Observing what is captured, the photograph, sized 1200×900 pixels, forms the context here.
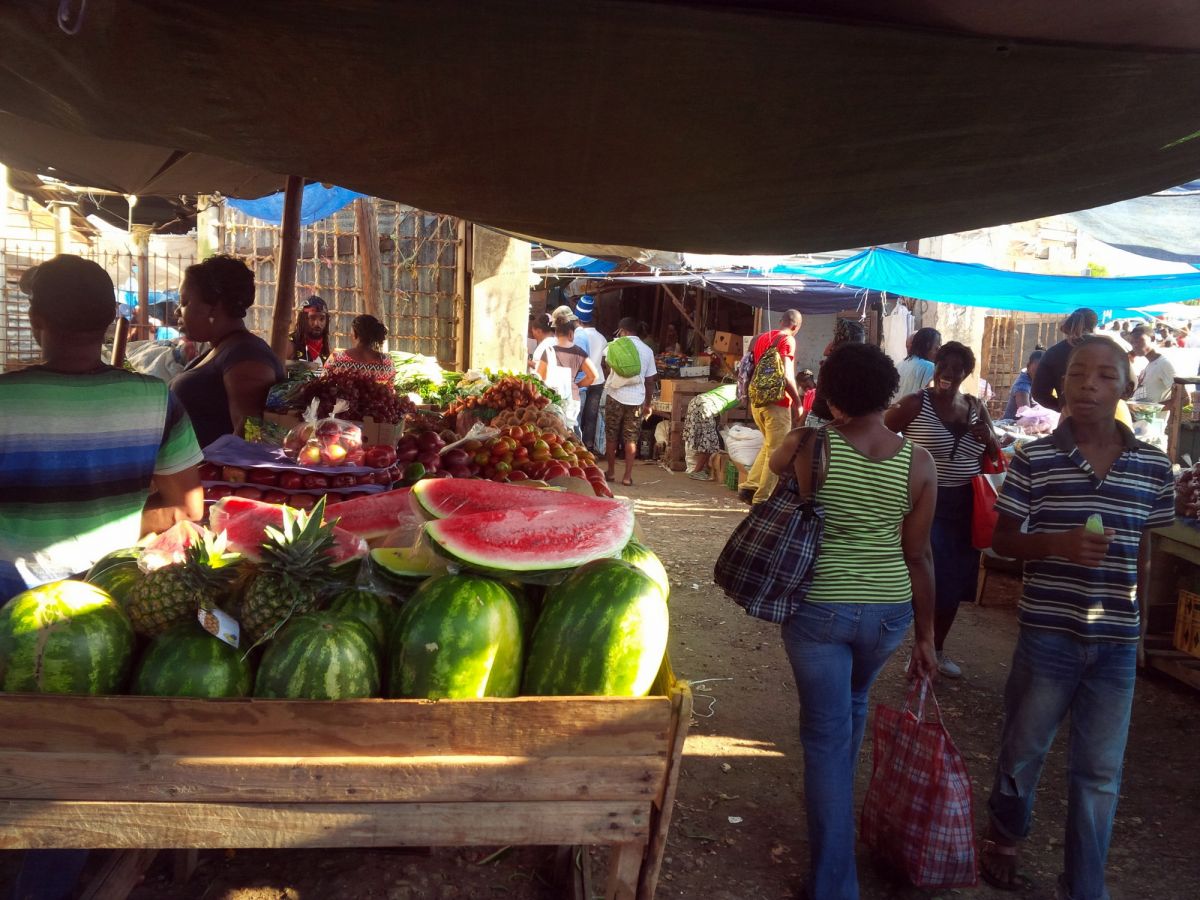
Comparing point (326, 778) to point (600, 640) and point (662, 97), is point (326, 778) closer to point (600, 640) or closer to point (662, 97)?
point (600, 640)

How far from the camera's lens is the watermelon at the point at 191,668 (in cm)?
182

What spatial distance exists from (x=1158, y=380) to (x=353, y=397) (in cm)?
1098

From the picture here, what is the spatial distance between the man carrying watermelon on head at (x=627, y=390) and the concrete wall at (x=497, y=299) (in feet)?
6.43

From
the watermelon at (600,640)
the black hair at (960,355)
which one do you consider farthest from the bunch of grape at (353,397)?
the black hair at (960,355)

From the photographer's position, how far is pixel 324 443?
387 cm

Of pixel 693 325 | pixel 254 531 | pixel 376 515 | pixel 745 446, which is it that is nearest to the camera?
pixel 254 531

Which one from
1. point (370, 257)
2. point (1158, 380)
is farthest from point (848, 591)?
point (1158, 380)

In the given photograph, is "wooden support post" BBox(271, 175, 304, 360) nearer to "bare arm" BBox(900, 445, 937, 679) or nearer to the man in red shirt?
"bare arm" BBox(900, 445, 937, 679)

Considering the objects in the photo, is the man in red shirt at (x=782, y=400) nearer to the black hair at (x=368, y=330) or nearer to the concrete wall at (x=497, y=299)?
the concrete wall at (x=497, y=299)

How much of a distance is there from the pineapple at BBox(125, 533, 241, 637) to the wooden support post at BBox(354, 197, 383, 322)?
8.60 metres

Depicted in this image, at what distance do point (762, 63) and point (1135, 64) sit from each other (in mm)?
946

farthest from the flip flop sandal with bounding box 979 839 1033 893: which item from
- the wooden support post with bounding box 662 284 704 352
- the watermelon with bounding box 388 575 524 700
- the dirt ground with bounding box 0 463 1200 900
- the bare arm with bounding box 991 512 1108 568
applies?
the wooden support post with bounding box 662 284 704 352

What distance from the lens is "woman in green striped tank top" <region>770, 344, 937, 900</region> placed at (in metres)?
3.24

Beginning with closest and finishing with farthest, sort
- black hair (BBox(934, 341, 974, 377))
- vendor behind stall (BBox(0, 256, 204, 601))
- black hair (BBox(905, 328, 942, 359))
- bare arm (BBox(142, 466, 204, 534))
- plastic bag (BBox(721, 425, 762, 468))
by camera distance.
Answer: vendor behind stall (BBox(0, 256, 204, 601)) → bare arm (BBox(142, 466, 204, 534)) → black hair (BBox(934, 341, 974, 377)) → black hair (BBox(905, 328, 942, 359)) → plastic bag (BBox(721, 425, 762, 468))
